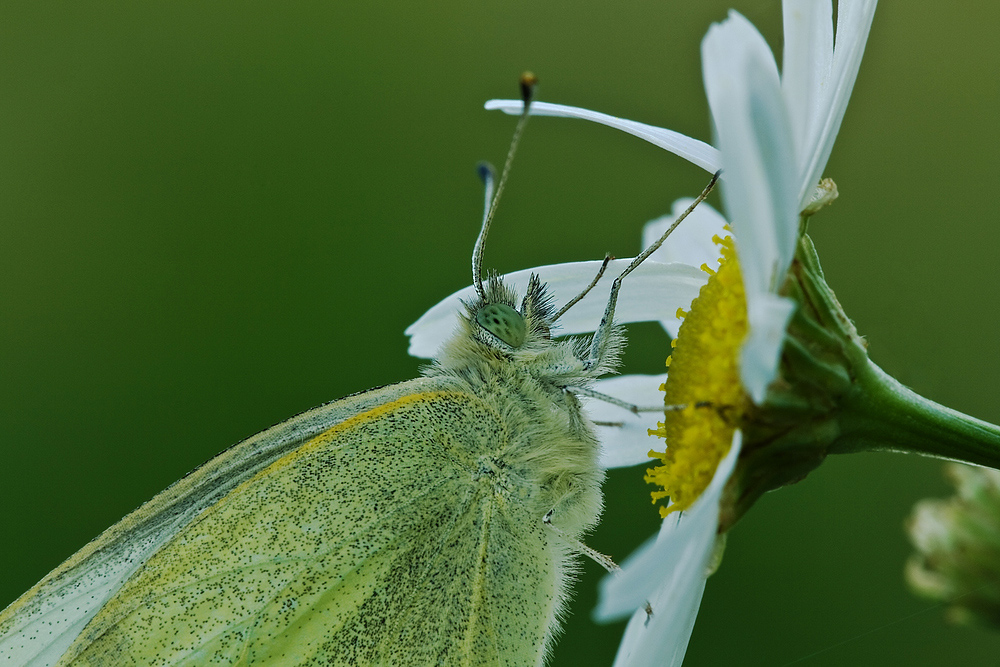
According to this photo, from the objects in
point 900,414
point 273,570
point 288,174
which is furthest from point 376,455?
point 288,174

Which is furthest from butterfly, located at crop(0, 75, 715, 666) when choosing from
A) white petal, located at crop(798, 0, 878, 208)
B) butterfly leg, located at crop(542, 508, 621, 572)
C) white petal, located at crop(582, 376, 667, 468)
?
white petal, located at crop(798, 0, 878, 208)

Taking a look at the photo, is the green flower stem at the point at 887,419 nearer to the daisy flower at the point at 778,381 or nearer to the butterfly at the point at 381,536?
the daisy flower at the point at 778,381

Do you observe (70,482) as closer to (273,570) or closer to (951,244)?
(273,570)

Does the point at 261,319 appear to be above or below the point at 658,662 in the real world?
above

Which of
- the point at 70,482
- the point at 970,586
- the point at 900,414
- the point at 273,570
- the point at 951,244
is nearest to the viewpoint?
the point at 970,586

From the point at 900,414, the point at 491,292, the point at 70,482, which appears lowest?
the point at 70,482

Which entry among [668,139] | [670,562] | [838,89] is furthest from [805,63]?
[670,562]

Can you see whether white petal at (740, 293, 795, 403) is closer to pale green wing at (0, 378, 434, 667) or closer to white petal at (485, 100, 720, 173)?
white petal at (485, 100, 720, 173)

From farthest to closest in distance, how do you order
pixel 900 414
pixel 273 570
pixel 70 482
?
pixel 70 482 → pixel 273 570 → pixel 900 414
